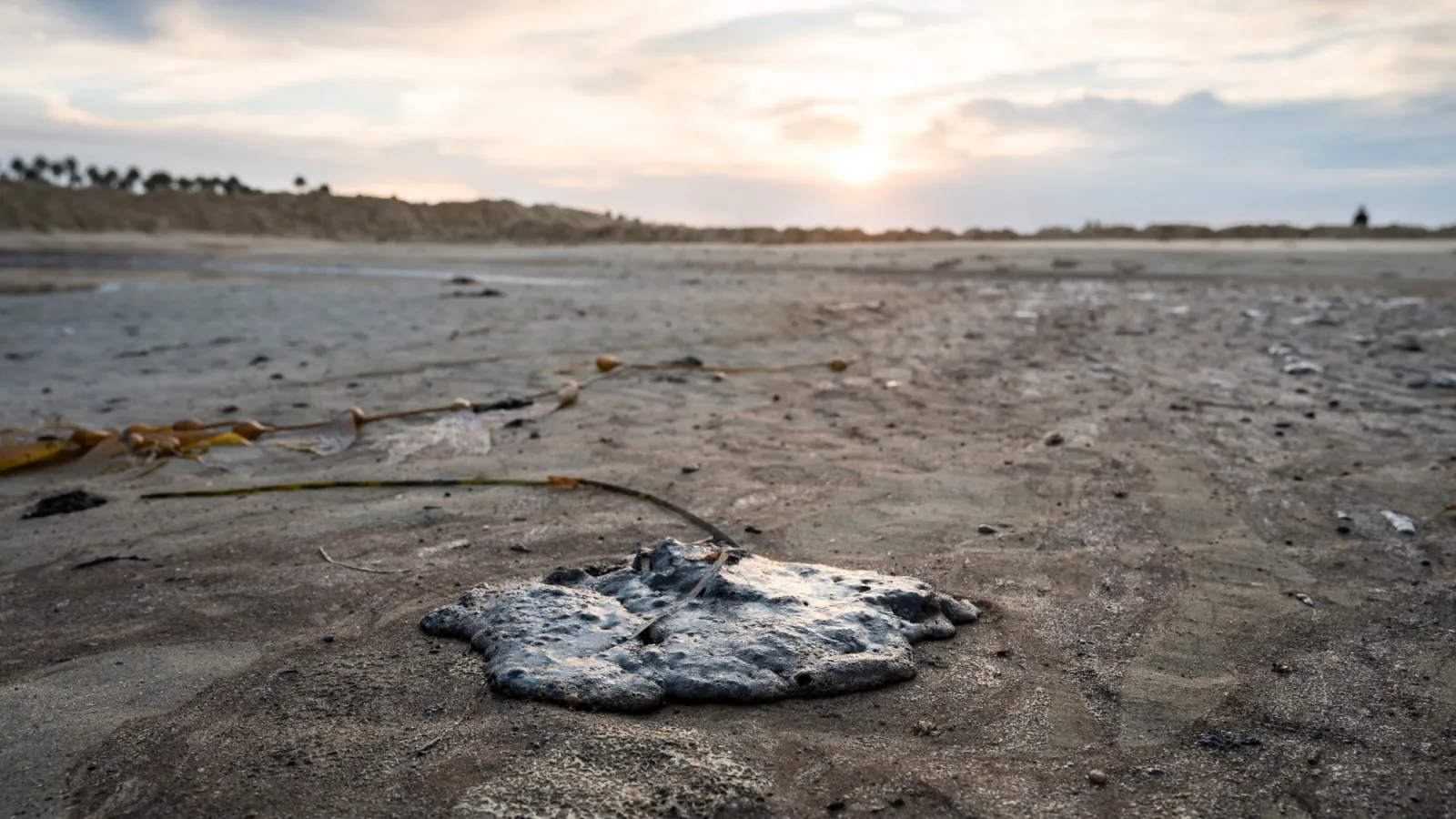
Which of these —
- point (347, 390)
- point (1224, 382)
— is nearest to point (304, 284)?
point (347, 390)

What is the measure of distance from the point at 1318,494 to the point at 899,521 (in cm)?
171

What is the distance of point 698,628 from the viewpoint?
2.31 m

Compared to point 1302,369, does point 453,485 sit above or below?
below

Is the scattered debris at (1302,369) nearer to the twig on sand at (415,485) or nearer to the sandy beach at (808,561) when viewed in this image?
the sandy beach at (808,561)

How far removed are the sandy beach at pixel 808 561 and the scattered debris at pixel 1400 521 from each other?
59 mm

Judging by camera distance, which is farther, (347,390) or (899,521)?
(347,390)

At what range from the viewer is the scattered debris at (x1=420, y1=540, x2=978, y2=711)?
2.11 metres

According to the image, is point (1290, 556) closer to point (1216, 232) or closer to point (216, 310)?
point (216, 310)

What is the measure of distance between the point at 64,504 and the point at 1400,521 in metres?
4.94

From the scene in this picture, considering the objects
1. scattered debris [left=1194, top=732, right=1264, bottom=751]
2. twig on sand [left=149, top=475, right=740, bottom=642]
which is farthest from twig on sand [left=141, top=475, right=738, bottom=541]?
scattered debris [left=1194, top=732, right=1264, bottom=751]

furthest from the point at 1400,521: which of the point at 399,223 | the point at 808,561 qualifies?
the point at 399,223

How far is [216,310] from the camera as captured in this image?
9.99 metres

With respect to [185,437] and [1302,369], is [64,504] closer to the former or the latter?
[185,437]

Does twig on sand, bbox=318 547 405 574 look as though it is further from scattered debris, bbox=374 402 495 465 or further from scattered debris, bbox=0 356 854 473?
scattered debris, bbox=0 356 854 473
